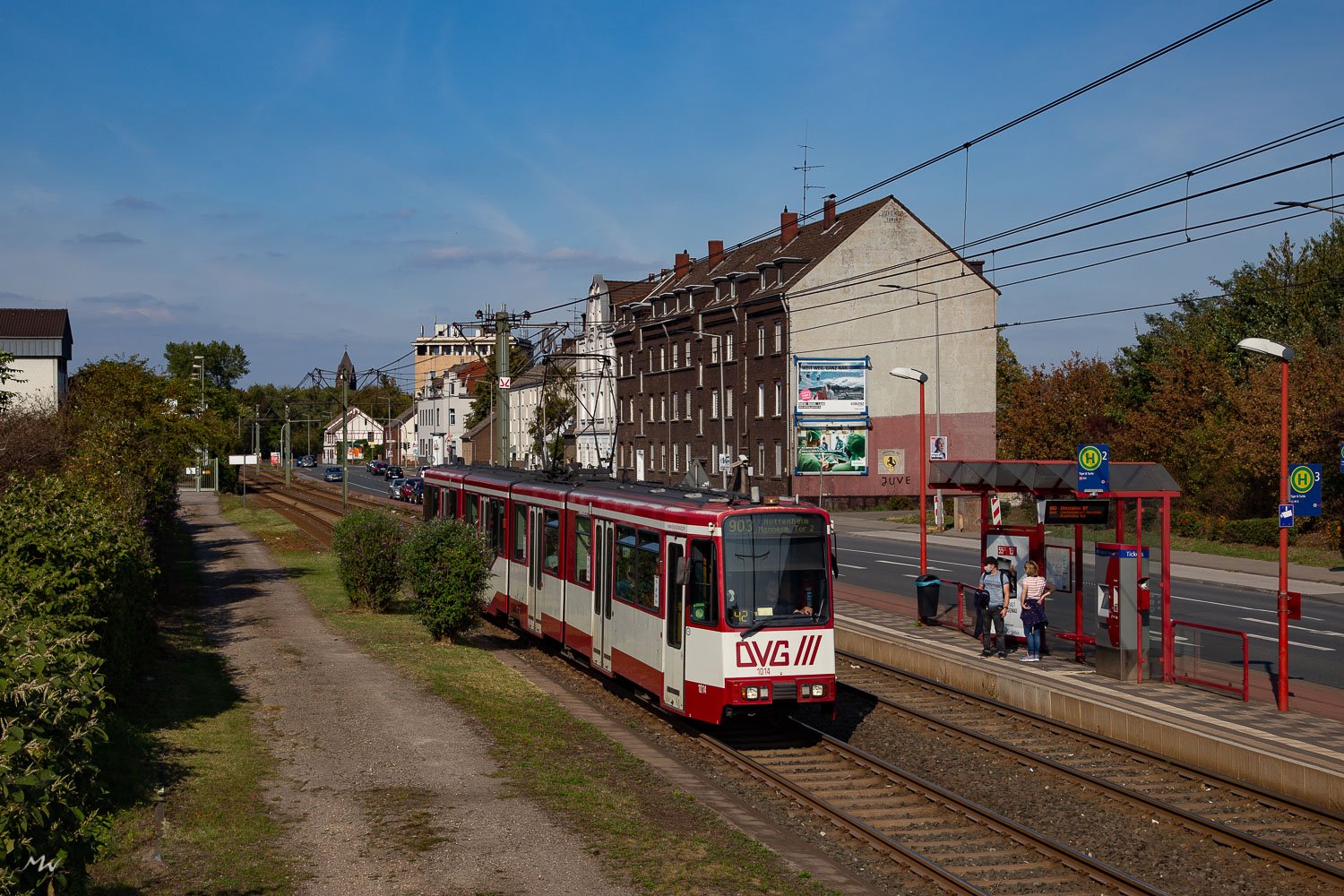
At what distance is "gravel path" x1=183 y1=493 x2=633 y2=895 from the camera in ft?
29.8

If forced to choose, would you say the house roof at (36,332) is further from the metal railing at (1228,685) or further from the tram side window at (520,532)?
the metal railing at (1228,685)

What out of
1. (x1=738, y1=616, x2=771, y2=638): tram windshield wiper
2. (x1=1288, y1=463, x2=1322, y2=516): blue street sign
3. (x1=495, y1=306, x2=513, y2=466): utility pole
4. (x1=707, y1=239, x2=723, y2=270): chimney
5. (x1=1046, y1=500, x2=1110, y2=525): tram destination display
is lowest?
(x1=738, y1=616, x2=771, y2=638): tram windshield wiper

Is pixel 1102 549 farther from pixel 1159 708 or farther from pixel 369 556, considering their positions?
pixel 369 556

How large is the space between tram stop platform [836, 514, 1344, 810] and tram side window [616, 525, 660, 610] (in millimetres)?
5762

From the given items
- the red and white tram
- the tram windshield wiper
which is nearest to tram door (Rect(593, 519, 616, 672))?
the red and white tram

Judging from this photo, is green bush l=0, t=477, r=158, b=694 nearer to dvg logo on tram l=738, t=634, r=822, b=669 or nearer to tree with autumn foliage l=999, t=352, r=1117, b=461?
dvg logo on tram l=738, t=634, r=822, b=669

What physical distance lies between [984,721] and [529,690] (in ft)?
21.3

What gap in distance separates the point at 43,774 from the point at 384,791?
690 centimetres

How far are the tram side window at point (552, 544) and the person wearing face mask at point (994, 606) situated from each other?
23.9 ft

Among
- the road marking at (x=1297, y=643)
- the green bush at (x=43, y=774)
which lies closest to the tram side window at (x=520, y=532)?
the road marking at (x=1297, y=643)

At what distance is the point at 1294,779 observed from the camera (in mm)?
12391

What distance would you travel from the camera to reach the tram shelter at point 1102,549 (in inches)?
694

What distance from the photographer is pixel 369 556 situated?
2489 centimetres

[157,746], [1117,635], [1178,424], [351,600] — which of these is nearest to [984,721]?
[1117,635]
